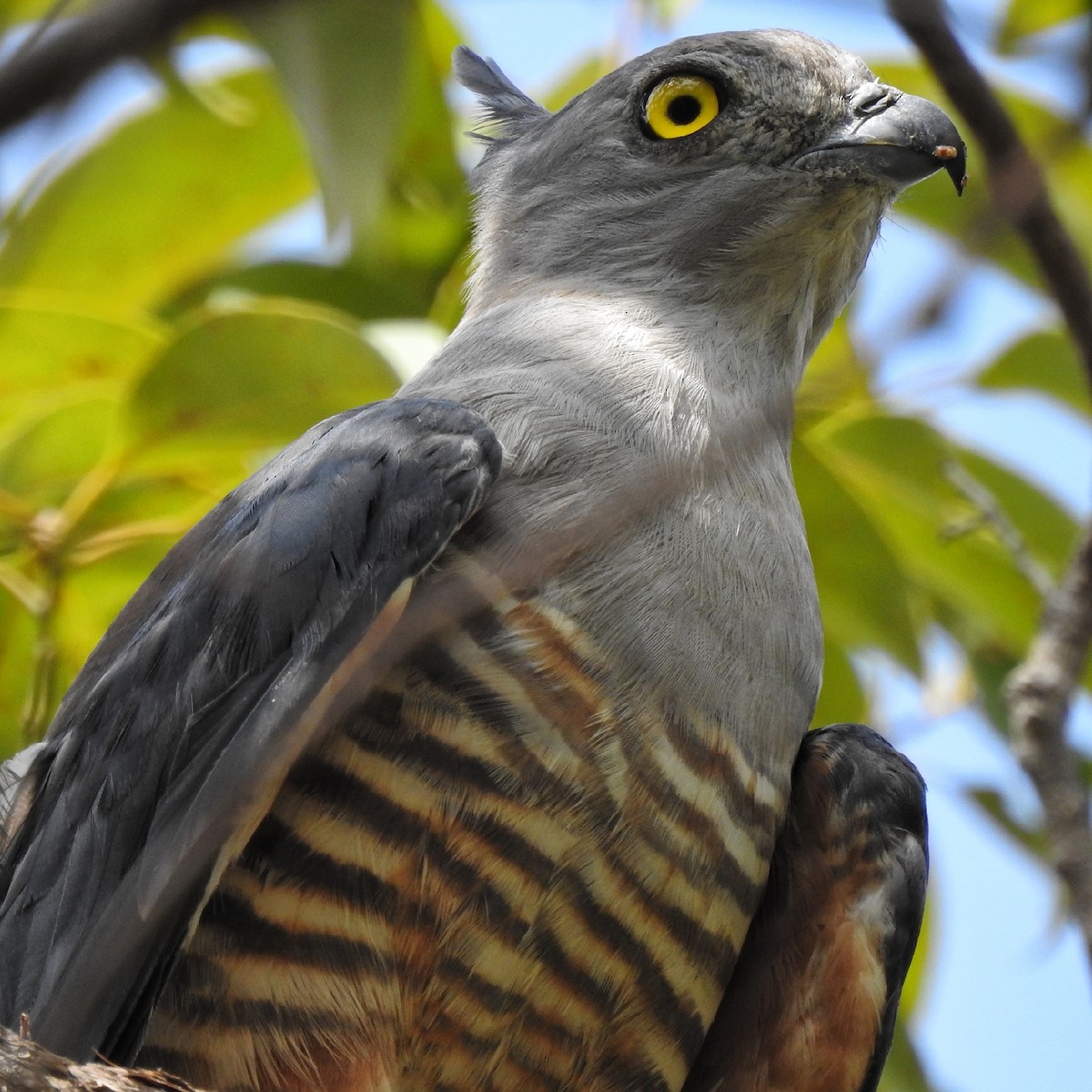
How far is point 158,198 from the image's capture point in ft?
16.7

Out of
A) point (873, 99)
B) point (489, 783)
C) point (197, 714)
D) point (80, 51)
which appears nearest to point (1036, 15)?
point (873, 99)

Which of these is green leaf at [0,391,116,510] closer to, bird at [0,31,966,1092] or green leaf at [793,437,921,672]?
bird at [0,31,966,1092]

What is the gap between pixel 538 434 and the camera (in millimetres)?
3617

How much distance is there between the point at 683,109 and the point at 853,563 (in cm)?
138

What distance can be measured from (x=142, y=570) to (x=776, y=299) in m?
1.95

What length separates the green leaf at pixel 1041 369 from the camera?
462cm

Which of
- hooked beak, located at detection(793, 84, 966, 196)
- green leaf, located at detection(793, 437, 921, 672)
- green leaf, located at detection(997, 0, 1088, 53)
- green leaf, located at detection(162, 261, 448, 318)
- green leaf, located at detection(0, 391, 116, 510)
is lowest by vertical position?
green leaf, located at detection(0, 391, 116, 510)

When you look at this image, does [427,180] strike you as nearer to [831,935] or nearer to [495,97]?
[495,97]

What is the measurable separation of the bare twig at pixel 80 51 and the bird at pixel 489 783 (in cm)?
185

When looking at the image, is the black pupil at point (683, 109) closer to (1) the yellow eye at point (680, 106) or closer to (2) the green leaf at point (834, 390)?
(1) the yellow eye at point (680, 106)

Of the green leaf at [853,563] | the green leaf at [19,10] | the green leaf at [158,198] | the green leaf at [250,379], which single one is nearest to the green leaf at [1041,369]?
the green leaf at [853,563]

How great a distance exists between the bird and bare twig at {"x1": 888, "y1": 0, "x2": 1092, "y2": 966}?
1.57ft

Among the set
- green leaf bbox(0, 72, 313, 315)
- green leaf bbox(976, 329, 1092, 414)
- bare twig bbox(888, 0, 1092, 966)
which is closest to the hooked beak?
green leaf bbox(976, 329, 1092, 414)

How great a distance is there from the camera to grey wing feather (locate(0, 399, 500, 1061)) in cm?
289
